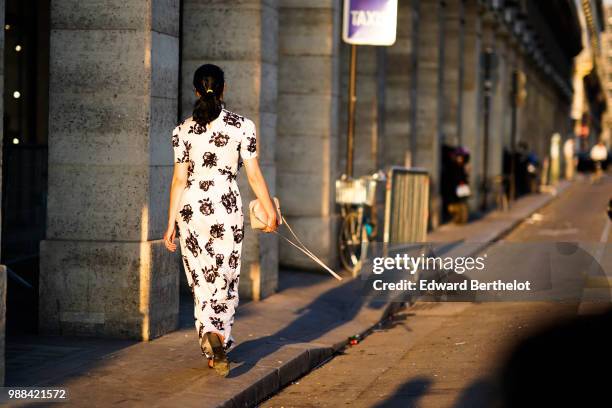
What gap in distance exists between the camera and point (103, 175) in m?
10.4

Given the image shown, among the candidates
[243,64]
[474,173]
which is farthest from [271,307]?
[474,173]

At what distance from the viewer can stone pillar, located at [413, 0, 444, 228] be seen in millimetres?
26266

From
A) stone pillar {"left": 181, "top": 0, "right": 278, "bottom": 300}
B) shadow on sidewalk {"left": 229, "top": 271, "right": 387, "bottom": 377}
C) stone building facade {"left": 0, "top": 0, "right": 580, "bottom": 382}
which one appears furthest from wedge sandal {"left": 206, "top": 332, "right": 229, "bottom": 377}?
stone pillar {"left": 181, "top": 0, "right": 278, "bottom": 300}

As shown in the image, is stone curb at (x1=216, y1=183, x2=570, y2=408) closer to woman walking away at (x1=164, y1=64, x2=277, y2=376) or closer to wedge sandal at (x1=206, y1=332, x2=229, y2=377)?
wedge sandal at (x1=206, y1=332, x2=229, y2=377)

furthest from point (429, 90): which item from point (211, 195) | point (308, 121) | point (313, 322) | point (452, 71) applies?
point (211, 195)

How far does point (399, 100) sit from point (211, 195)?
1588 cm

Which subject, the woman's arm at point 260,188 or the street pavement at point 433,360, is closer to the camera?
the street pavement at point 433,360

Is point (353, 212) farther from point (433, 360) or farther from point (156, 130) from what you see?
point (433, 360)

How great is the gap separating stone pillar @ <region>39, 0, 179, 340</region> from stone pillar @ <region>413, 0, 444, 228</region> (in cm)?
1615

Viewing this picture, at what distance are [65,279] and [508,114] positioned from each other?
3531 centimetres

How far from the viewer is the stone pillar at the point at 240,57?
13562mm

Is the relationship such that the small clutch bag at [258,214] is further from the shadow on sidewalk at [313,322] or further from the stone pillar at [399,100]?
the stone pillar at [399,100]

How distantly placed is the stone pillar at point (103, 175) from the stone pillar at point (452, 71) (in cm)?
1913

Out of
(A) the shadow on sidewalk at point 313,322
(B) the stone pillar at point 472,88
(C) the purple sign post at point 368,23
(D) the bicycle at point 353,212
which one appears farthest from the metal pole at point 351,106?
(B) the stone pillar at point 472,88
